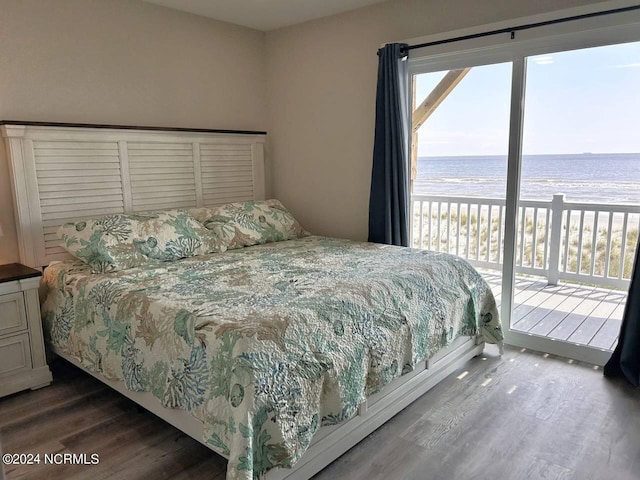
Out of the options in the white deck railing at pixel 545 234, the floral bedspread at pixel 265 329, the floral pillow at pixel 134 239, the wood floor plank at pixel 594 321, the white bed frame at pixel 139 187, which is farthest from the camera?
the white deck railing at pixel 545 234

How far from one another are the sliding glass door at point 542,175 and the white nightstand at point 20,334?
2660 millimetres

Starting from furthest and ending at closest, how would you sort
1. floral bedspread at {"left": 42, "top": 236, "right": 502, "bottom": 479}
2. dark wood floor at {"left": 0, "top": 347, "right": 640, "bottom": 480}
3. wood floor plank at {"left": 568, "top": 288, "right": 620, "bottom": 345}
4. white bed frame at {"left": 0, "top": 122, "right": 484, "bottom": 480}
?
wood floor plank at {"left": 568, "top": 288, "right": 620, "bottom": 345} < white bed frame at {"left": 0, "top": 122, "right": 484, "bottom": 480} < dark wood floor at {"left": 0, "top": 347, "right": 640, "bottom": 480} < floral bedspread at {"left": 42, "top": 236, "right": 502, "bottom": 479}

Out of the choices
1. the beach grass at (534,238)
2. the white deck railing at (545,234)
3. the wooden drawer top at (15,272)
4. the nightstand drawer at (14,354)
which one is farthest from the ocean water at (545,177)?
the nightstand drawer at (14,354)

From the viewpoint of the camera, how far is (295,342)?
1.77 meters

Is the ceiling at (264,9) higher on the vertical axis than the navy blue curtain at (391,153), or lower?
higher

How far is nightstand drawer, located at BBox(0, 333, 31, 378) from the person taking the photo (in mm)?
2527

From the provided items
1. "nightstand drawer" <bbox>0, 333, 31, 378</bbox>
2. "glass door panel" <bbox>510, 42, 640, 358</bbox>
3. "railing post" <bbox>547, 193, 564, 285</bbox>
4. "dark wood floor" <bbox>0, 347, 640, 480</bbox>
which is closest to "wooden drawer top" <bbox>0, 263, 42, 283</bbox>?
"nightstand drawer" <bbox>0, 333, 31, 378</bbox>

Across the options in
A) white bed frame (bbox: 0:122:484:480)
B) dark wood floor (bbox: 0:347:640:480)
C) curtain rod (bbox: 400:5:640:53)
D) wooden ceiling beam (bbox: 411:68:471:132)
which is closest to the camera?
dark wood floor (bbox: 0:347:640:480)

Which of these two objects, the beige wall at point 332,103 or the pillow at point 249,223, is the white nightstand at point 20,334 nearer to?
the pillow at point 249,223

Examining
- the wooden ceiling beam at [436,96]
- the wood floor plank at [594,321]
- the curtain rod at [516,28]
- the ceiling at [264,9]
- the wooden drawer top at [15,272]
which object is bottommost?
the wood floor plank at [594,321]

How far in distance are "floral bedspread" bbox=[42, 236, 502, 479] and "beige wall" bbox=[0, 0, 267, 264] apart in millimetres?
1067

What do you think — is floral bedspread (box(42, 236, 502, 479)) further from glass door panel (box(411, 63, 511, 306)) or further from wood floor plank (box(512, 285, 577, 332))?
glass door panel (box(411, 63, 511, 306))

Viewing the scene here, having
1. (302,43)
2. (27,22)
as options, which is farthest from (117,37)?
(302,43)

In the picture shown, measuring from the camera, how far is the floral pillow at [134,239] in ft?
8.66
